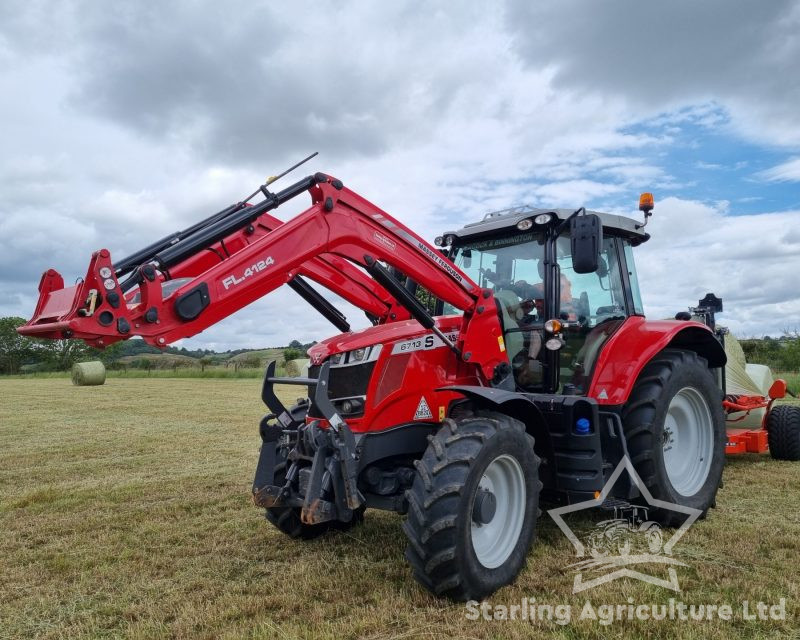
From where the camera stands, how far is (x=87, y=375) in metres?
24.7

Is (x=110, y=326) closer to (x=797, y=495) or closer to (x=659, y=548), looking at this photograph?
(x=659, y=548)

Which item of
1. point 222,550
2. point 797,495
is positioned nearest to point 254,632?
point 222,550

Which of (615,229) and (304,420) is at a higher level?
(615,229)

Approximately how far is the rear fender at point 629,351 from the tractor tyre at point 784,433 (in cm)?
291

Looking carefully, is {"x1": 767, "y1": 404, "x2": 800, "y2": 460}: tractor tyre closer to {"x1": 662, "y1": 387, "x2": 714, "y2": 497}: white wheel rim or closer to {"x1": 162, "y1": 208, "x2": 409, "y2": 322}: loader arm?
{"x1": 662, "y1": 387, "x2": 714, "y2": 497}: white wheel rim

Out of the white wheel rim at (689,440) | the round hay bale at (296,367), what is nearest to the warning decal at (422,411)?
the white wheel rim at (689,440)

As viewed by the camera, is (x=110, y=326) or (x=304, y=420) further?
(x=304, y=420)

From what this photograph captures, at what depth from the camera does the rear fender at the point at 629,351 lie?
187 inches

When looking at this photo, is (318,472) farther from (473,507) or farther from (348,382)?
(473,507)

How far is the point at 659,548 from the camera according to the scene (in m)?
4.39

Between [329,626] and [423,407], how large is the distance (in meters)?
1.53

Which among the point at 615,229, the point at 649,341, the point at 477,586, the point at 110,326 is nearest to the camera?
the point at 110,326

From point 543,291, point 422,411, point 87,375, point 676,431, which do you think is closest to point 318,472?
point 422,411

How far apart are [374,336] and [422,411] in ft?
1.98
